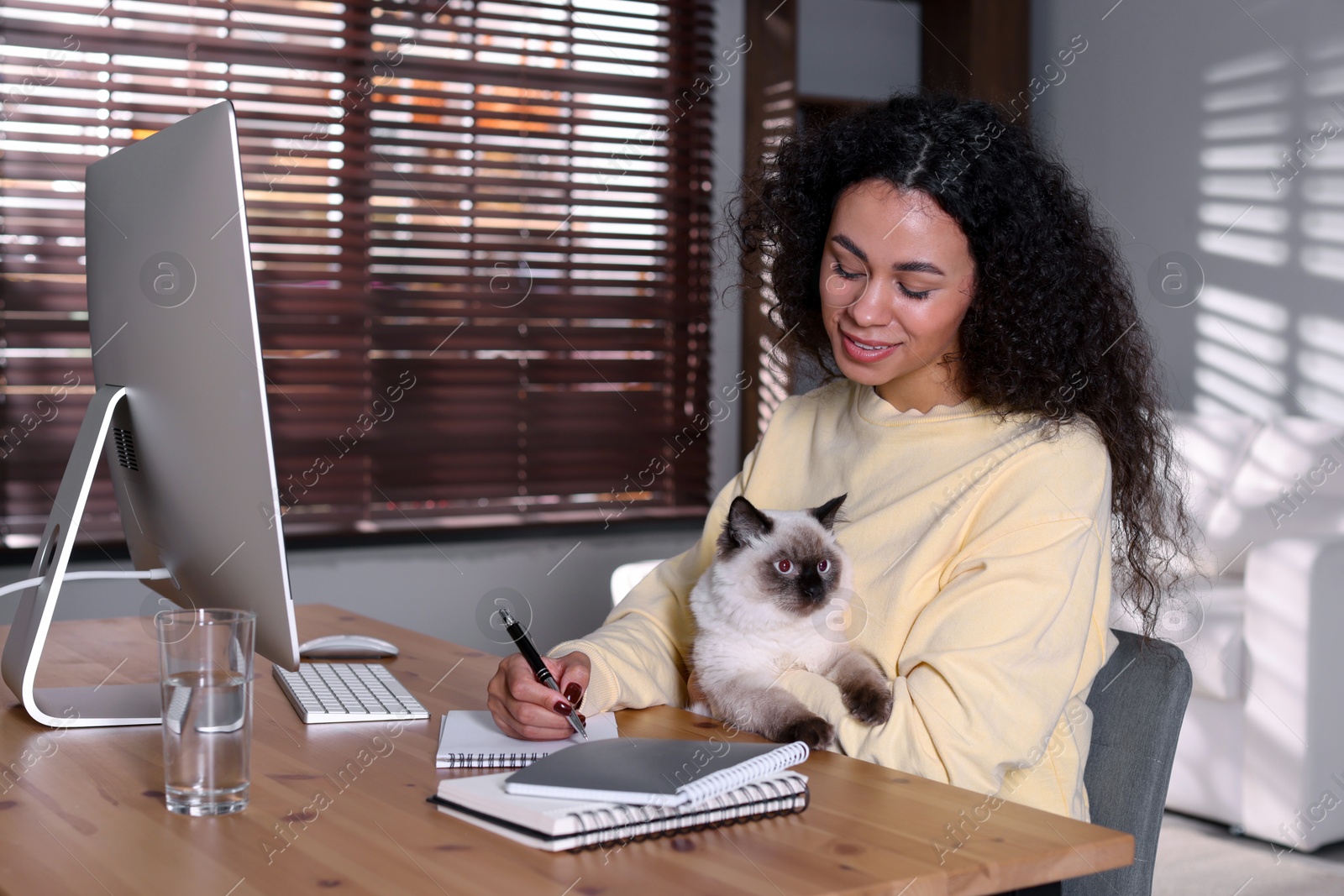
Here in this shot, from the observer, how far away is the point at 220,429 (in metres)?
1.13

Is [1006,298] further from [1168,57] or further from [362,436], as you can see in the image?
[1168,57]

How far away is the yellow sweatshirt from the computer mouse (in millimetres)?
340

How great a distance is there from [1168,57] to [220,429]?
4.07 m

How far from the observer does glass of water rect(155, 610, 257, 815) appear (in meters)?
0.95

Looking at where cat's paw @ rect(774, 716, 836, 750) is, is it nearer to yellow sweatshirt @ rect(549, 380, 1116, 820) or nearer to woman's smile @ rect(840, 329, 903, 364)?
yellow sweatshirt @ rect(549, 380, 1116, 820)

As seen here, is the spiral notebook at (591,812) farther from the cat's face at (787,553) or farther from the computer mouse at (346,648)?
the computer mouse at (346,648)

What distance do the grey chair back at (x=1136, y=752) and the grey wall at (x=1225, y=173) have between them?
113 inches

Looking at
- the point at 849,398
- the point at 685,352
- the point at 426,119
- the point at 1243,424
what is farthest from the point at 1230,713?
Answer: the point at 426,119

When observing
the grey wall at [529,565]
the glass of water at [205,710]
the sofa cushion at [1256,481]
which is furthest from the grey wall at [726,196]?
the glass of water at [205,710]

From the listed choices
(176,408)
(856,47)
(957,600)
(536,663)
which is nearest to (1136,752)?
(957,600)

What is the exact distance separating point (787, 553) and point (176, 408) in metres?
0.67

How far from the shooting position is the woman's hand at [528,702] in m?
1.17

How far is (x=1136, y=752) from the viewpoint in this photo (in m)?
1.34

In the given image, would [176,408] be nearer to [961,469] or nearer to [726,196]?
[961,469]
